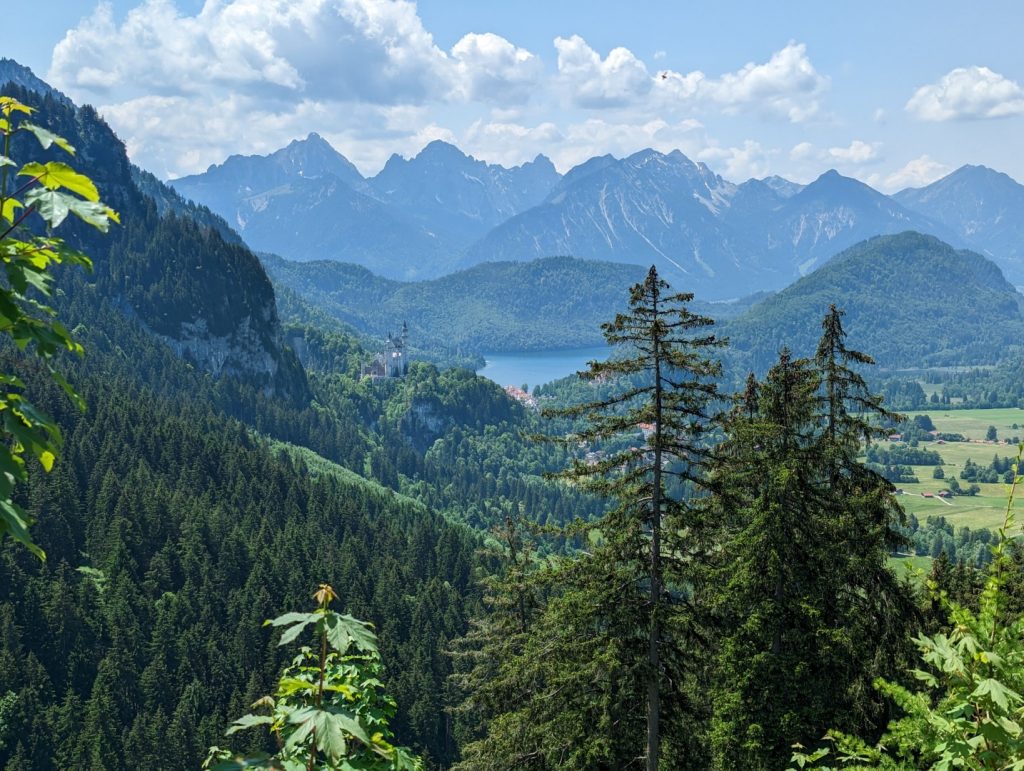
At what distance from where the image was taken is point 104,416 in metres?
136

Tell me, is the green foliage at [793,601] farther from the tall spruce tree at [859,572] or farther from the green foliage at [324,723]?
the green foliage at [324,723]

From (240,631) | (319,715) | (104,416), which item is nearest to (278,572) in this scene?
(240,631)

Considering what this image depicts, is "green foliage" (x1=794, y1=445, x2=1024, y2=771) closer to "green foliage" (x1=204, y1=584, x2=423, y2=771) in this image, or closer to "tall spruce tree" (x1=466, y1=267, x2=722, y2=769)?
"green foliage" (x1=204, y1=584, x2=423, y2=771)

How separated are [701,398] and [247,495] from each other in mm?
124101

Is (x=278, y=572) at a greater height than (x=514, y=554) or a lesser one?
lesser

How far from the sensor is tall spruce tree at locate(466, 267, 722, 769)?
2180 centimetres

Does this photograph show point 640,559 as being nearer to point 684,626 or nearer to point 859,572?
point 684,626

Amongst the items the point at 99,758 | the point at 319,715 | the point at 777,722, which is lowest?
the point at 99,758

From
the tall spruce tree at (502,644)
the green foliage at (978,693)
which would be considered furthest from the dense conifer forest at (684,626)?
the tall spruce tree at (502,644)

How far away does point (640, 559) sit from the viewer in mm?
22578

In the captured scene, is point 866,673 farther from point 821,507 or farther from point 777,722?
point 821,507

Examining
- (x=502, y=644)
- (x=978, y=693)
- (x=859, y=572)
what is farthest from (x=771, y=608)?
(x=978, y=693)

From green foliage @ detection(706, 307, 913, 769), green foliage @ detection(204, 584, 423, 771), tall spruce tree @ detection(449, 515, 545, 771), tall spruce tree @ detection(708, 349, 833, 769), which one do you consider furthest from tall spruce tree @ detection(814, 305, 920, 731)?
green foliage @ detection(204, 584, 423, 771)

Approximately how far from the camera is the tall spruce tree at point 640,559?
858 inches
